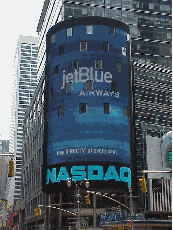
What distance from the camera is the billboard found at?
85812 millimetres

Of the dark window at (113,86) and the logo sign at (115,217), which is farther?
the dark window at (113,86)

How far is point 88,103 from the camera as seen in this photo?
290 ft

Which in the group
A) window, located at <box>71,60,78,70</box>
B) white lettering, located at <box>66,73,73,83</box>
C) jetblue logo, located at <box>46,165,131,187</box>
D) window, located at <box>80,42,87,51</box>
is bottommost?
jetblue logo, located at <box>46,165,131,187</box>

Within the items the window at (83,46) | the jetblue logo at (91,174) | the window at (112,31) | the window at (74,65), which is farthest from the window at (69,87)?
the jetblue logo at (91,174)

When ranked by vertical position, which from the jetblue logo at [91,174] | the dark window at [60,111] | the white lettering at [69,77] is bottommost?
the jetblue logo at [91,174]

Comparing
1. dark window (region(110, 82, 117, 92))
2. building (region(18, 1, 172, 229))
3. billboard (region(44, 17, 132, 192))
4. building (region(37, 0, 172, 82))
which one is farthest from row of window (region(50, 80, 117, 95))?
building (region(37, 0, 172, 82))

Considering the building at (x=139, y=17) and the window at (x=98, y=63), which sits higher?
the building at (x=139, y=17)

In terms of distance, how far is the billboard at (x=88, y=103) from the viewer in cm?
8581

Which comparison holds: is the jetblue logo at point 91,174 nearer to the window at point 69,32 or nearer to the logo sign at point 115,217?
the logo sign at point 115,217

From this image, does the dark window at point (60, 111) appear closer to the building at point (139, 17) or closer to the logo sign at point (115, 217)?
the logo sign at point (115, 217)

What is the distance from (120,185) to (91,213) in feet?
Result: 28.0

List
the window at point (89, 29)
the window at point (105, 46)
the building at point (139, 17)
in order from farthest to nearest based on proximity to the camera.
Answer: the building at point (139, 17) → the window at point (89, 29) → the window at point (105, 46)

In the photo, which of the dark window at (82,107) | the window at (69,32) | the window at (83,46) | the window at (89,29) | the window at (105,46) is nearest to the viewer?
the dark window at (82,107)

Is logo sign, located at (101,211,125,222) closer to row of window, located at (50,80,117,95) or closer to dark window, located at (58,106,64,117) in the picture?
dark window, located at (58,106,64,117)
